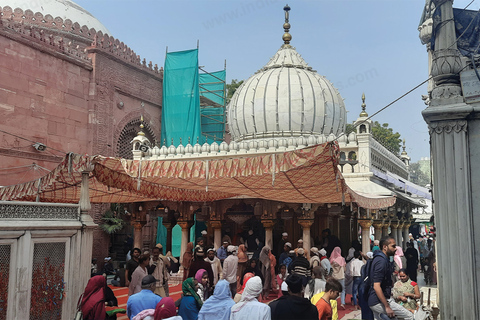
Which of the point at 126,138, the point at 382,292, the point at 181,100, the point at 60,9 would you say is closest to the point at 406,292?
the point at 382,292

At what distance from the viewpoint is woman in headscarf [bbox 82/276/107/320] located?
4.88 metres

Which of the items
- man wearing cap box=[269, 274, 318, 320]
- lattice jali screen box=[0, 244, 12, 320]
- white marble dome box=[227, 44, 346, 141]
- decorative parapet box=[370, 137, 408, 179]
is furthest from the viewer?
white marble dome box=[227, 44, 346, 141]

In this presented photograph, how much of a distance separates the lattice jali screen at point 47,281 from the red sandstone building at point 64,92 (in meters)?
6.93

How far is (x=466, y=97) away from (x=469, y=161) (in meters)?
0.62

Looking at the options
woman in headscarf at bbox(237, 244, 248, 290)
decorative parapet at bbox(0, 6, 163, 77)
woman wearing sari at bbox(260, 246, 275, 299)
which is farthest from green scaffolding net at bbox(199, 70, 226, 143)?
woman in headscarf at bbox(237, 244, 248, 290)

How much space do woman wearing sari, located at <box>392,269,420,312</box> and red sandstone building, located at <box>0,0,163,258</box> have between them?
9.73m

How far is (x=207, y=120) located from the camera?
22.7m

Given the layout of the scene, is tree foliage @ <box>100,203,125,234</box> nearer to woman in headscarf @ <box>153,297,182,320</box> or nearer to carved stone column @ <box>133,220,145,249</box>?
carved stone column @ <box>133,220,145,249</box>

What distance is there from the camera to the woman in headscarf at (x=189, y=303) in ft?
16.2

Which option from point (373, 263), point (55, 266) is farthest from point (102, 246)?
point (373, 263)

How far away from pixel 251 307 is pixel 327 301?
90 centimetres

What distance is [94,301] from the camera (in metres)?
4.91

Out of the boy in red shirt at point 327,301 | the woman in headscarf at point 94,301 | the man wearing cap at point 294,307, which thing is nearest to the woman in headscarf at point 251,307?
the man wearing cap at point 294,307

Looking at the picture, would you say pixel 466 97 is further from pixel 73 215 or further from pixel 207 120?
pixel 207 120
